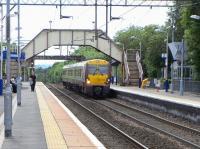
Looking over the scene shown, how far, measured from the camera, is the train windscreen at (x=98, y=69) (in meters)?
47.9

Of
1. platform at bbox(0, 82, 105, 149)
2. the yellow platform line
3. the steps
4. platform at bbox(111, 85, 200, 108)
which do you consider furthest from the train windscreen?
the steps

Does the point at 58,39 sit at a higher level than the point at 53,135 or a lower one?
higher

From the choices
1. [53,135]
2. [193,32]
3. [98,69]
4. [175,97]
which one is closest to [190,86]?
[193,32]

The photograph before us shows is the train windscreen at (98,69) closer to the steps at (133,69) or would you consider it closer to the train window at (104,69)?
the train window at (104,69)

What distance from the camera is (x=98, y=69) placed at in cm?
4812

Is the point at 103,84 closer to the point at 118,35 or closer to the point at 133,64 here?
the point at 133,64

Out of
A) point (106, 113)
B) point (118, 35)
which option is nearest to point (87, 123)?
point (106, 113)

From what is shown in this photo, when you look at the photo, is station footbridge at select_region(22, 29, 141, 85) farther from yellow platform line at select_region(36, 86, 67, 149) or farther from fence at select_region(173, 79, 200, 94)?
yellow platform line at select_region(36, 86, 67, 149)

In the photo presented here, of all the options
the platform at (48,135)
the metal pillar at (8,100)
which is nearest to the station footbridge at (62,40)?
the platform at (48,135)

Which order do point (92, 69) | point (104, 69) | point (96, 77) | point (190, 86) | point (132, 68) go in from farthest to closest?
1. point (132, 68)
2. point (190, 86)
3. point (104, 69)
4. point (92, 69)
5. point (96, 77)

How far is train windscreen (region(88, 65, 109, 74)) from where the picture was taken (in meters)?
47.9

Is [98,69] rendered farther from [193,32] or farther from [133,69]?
[133,69]

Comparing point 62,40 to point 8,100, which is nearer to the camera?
point 8,100

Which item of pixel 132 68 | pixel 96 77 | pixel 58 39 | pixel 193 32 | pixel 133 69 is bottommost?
pixel 96 77
